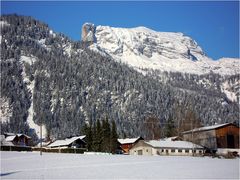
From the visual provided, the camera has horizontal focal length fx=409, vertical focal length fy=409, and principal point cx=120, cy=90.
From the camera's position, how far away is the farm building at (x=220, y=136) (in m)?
108

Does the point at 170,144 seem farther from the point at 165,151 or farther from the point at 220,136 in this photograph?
the point at 220,136

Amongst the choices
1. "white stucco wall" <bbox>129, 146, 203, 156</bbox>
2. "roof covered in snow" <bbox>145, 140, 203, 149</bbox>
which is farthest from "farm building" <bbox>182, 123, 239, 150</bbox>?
"white stucco wall" <bbox>129, 146, 203, 156</bbox>

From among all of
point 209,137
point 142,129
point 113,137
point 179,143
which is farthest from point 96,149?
point 142,129

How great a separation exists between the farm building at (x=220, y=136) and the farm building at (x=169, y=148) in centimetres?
450

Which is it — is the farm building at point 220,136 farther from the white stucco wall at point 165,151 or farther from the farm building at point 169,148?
the white stucco wall at point 165,151

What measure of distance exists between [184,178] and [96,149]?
72726 millimetres

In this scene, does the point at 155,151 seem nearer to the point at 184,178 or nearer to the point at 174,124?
the point at 174,124

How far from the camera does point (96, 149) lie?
10450cm

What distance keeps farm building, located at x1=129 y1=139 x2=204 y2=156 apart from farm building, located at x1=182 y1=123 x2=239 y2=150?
4.50 m

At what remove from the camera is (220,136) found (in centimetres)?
10819

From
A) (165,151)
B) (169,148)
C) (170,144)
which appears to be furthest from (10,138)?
(169,148)

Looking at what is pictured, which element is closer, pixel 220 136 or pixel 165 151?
pixel 165 151

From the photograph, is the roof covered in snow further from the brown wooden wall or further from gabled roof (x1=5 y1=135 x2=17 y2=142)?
gabled roof (x1=5 y1=135 x2=17 y2=142)

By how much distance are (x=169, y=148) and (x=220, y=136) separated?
50.7 feet
